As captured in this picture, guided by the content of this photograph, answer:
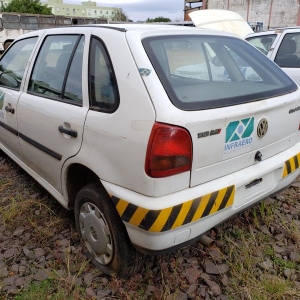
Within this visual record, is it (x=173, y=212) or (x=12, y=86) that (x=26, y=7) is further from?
(x=173, y=212)

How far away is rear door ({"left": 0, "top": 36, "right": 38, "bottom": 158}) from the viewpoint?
2889 millimetres

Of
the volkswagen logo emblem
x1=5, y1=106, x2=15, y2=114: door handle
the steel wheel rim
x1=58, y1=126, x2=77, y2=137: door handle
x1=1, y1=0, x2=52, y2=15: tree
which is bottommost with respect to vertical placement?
the steel wheel rim

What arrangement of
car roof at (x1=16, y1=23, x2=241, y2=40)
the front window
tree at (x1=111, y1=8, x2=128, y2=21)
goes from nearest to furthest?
car roof at (x1=16, y1=23, x2=241, y2=40) → the front window → tree at (x1=111, y1=8, x2=128, y2=21)

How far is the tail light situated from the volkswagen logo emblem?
1.78ft

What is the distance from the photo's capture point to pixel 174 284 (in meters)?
2.04

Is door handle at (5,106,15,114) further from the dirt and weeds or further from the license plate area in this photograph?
the license plate area

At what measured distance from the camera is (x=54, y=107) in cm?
226

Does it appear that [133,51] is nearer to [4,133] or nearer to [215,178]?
[215,178]

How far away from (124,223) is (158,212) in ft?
0.93

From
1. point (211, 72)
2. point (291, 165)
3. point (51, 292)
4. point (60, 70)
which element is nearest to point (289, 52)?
point (211, 72)

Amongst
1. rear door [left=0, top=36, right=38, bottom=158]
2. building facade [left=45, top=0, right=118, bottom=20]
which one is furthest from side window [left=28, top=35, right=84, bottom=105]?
building facade [left=45, top=0, right=118, bottom=20]

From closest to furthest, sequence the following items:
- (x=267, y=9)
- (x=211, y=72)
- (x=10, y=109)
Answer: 1. (x=211, y=72)
2. (x=10, y=109)
3. (x=267, y=9)

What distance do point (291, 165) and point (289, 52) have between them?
11.4ft

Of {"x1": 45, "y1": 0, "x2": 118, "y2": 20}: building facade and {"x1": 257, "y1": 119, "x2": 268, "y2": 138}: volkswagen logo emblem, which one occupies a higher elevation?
{"x1": 45, "y1": 0, "x2": 118, "y2": 20}: building facade
